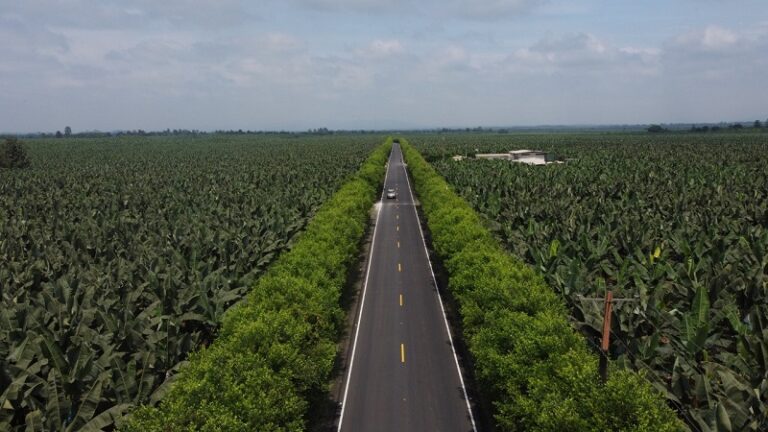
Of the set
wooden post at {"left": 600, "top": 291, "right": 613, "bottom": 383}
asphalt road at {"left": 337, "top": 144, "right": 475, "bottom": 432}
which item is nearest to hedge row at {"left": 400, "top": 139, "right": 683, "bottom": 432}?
wooden post at {"left": 600, "top": 291, "right": 613, "bottom": 383}

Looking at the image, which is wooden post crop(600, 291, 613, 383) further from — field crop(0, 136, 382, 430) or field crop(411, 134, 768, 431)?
field crop(0, 136, 382, 430)

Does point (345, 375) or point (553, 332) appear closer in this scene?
point (553, 332)

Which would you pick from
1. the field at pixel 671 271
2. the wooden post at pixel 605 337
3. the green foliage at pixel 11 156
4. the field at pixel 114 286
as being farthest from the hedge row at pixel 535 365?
the green foliage at pixel 11 156

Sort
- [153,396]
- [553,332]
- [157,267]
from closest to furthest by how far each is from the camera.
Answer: [153,396], [553,332], [157,267]

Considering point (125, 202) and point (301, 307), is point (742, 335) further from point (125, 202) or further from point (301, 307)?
point (125, 202)

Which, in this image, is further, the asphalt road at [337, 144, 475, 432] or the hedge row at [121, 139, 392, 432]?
the asphalt road at [337, 144, 475, 432]

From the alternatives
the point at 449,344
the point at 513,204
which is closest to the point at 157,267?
the point at 449,344

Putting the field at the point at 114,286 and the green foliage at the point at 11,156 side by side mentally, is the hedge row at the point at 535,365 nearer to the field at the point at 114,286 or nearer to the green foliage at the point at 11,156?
the field at the point at 114,286
